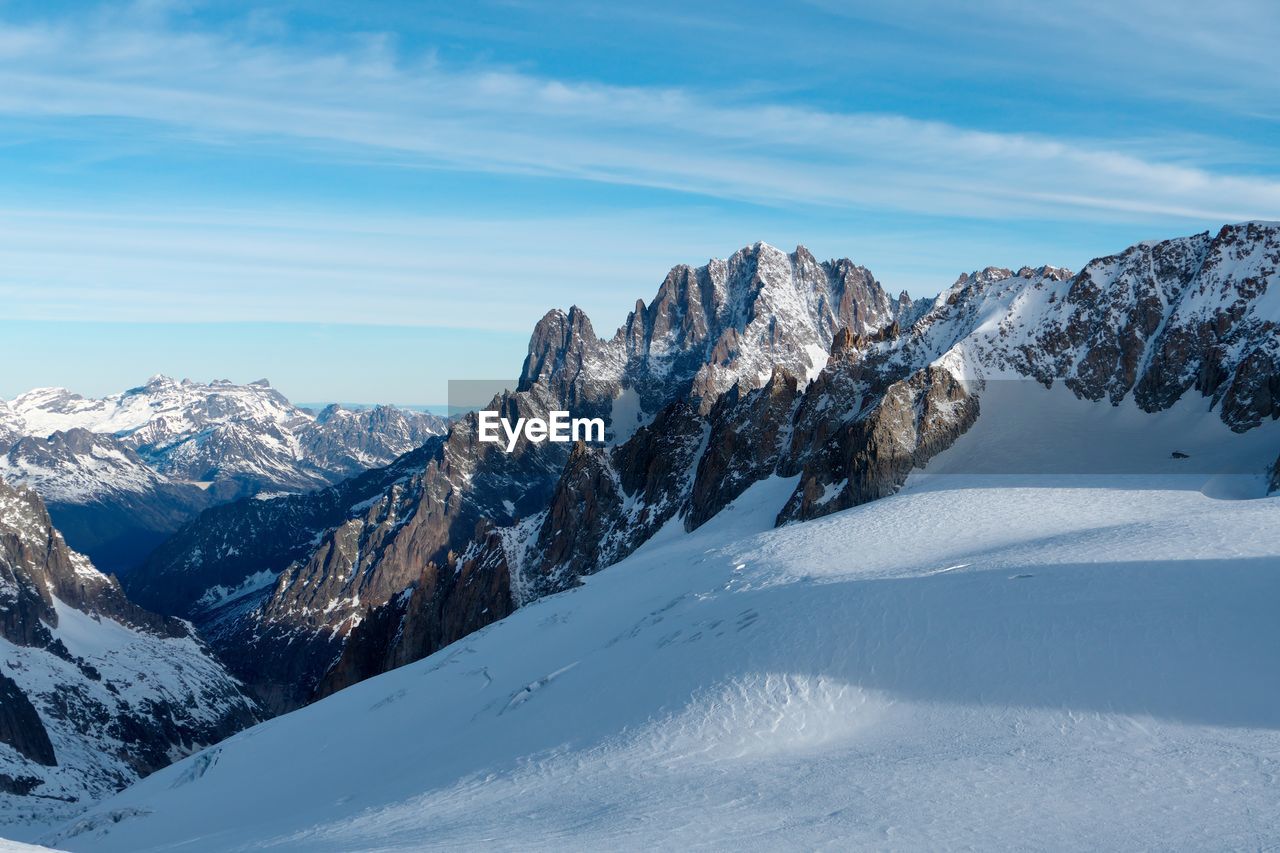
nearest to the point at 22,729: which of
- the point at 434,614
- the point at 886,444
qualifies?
the point at 434,614

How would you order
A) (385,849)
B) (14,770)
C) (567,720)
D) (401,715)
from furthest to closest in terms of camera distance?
(14,770) → (401,715) → (567,720) → (385,849)

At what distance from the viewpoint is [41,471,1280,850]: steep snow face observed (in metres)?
28.2

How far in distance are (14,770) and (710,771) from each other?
159 meters

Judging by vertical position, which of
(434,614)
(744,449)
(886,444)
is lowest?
(434,614)

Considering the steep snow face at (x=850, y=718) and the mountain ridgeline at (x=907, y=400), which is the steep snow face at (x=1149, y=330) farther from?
the steep snow face at (x=850, y=718)

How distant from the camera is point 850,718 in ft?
125

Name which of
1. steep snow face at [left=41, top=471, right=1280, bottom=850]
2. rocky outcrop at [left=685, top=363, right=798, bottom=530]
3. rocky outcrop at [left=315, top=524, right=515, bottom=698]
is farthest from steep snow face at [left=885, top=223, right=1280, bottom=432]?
rocky outcrop at [left=315, top=524, right=515, bottom=698]

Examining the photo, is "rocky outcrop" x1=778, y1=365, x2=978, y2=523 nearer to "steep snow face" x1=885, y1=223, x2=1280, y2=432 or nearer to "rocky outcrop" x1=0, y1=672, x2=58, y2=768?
"steep snow face" x1=885, y1=223, x2=1280, y2=432

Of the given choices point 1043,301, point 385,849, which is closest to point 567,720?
point 385,849

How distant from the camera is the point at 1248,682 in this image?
108ft

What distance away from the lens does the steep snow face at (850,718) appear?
28.2 m

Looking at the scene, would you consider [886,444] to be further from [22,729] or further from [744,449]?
[22,729]

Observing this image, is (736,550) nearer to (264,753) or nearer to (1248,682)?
(264,753)

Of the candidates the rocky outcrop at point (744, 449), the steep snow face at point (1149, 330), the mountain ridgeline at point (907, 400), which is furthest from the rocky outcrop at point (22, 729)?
the steep snow face at point (1149, 330)
